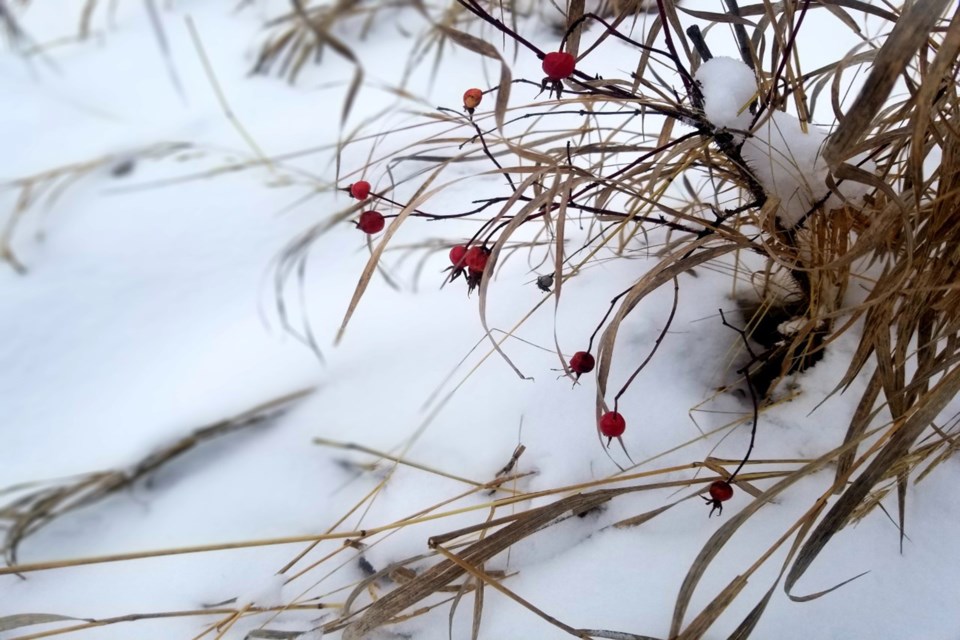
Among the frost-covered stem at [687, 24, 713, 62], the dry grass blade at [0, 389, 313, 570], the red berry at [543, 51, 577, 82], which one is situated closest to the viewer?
the red berry at [543, 51, 577, 82]

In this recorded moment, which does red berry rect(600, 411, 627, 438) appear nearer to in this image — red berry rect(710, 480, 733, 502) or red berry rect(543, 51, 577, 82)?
red berry rect(710, 480, 733, 502)

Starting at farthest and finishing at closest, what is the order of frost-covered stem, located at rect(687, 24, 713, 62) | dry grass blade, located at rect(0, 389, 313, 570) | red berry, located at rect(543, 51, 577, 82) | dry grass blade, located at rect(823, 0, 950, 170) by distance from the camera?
dry grass blade, located at rect(0, 389, 313, 570), frost-covered stem, located at rect(687, 24, 713, 62), red berry, located at rect(543, 51, 577, 82), dry grass blade, located at rect(823, 0, 950, 170)

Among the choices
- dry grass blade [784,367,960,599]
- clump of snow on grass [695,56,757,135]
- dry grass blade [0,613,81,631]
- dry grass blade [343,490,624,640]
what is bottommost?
dry grass blade [784,367,960,599]

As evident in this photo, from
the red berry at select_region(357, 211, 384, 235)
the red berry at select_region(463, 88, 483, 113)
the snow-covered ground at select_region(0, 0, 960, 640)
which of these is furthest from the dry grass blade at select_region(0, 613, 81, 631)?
the red berry at select_region(463, 88, 483, 113)

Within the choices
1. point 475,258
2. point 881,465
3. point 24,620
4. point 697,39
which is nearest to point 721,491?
point 881,465

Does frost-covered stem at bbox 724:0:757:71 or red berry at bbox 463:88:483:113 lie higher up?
frost-covered stem at bbox 724:0:757:71

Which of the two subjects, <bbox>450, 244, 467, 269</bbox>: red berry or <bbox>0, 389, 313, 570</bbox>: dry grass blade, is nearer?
<bbox>450, 244, 467, 269</bbox>: red berry

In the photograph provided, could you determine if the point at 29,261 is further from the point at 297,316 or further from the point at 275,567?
the point at 275,567

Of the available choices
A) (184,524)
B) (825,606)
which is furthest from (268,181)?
(825,606)
